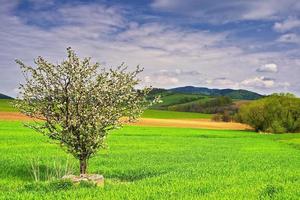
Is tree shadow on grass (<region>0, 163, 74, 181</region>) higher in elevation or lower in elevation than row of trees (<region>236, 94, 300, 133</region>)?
lower

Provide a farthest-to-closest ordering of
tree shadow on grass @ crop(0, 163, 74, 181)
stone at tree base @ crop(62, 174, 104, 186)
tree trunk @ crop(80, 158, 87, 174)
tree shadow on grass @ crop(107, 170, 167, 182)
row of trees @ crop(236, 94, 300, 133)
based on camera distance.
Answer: row of trees @ crop(236, 94, 300, 133), tree shadow on grass @ crop(107, 170, 167, 182), tree shadow on grass @ crop(0, 163, 74, 181), tree trunk @ crop(80, 158, 87, 174), stone at tree base @ crop(62, 174, 104, 186)

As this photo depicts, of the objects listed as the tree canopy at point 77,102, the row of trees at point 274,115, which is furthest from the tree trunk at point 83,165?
the row of trees at point 274,115

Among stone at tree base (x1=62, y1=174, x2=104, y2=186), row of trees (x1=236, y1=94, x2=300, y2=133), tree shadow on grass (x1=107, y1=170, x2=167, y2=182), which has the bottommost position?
tree shadow on grass (x1=107, y1=170, x2=167, y2=182)

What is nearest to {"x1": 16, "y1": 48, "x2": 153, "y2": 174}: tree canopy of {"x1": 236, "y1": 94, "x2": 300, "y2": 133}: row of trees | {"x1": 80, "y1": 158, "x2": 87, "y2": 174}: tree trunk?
{"x1": 80, "y1": 158, "x2": 87, "y2": 174}: tree trunk

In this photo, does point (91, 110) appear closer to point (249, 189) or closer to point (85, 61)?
Result: point (85, 61)

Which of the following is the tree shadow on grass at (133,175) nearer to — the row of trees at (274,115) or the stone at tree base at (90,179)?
the stone at tree base at (90,179)

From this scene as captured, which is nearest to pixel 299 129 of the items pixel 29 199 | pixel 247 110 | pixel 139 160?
pixel 247 110

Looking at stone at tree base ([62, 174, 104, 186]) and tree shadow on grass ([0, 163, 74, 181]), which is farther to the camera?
tree shadow on grass ([0, 163, 74, 181])

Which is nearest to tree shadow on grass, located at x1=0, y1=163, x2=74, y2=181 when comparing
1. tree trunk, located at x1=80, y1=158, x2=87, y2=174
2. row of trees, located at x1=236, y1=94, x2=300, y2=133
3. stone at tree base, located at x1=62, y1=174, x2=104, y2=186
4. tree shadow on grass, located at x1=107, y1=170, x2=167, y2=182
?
tree trunk, located at x1=80, y1=158, x2=87, y2=174

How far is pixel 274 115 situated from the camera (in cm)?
10912

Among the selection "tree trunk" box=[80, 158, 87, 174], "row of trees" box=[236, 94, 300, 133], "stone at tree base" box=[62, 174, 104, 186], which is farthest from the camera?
"row of trees" box=[236, 94, 300, 133]

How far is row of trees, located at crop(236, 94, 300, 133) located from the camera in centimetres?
10888

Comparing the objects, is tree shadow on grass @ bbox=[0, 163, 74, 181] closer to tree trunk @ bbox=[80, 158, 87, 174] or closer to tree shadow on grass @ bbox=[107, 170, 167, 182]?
tree trunk @ bbox=[80, 158, 87, 174]

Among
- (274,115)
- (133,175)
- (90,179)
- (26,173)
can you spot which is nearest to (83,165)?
(90,179)
